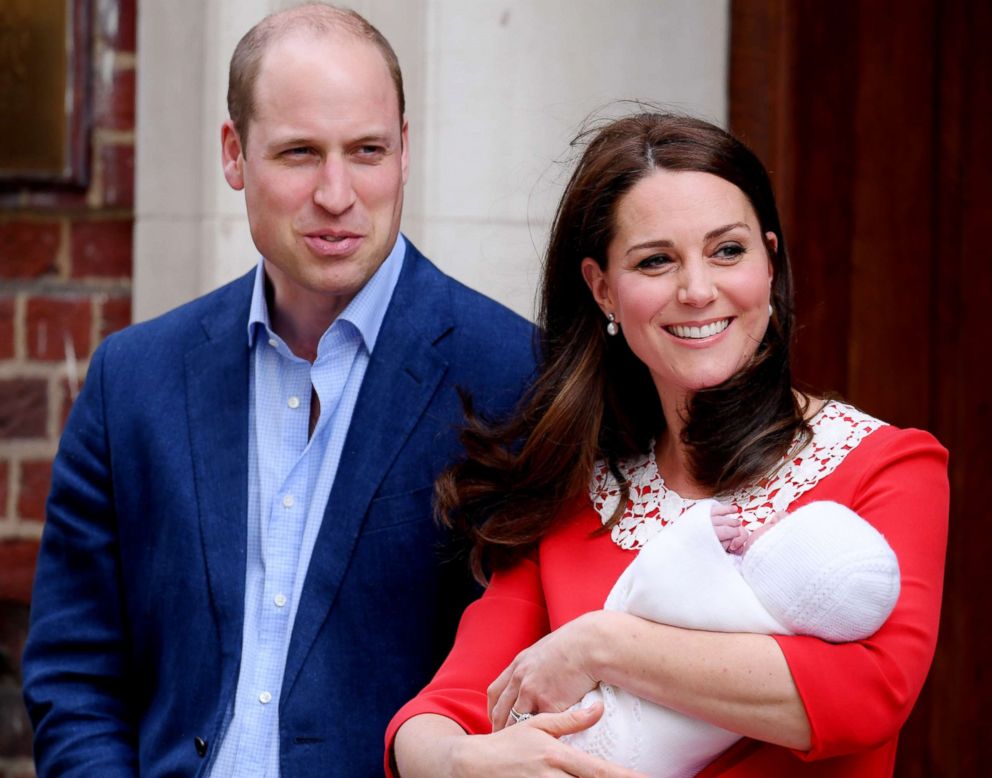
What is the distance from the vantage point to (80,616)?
2.86 metres

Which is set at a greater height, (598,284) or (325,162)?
(325,162)

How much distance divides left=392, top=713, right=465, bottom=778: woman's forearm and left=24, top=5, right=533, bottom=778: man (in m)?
0.27

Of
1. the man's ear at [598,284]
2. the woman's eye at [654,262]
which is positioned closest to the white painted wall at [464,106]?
the man's ear at [598,284]

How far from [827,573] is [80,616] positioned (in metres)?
1.43

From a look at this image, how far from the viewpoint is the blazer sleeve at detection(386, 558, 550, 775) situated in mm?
2428

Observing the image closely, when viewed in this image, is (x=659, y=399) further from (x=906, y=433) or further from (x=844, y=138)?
(x=844, y=138)

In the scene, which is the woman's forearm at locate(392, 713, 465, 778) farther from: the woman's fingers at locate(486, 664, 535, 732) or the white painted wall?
the white painted wall

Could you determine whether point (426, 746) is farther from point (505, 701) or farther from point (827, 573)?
point (827, 573)

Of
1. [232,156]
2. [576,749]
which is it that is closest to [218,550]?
[232,156]

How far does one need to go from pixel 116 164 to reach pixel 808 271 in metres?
1.47

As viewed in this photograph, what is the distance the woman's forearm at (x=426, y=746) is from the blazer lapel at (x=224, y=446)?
405 mm

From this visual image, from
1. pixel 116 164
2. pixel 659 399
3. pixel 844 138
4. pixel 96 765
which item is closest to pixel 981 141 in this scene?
pixel 844 138

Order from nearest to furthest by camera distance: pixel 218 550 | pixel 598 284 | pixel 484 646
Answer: pixel 484 646
pixel 598 284
pixel 218 550

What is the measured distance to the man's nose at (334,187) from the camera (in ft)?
8.73
